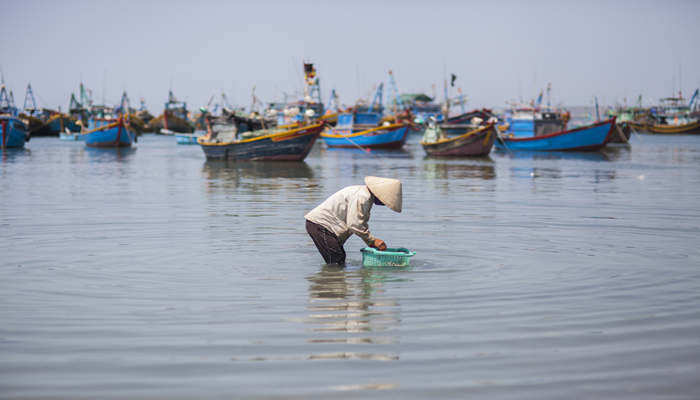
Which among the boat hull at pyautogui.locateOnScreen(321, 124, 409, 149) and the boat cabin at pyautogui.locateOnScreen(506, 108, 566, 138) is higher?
the boat cabin at pyautogui.locateOnScreen(506, 108, 566, 138)

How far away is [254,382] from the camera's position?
4.77 m

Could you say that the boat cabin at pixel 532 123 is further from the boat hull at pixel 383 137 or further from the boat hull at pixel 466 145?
the boat hull at pixel 466 145

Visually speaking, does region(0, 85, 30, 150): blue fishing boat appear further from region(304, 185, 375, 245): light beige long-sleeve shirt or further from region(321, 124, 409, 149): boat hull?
region(304, 185, 375, 245): light beige long-sleeve shirt

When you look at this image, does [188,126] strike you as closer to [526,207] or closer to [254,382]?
[526,207]

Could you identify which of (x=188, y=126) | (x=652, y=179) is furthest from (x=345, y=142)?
(x=188, y=126)

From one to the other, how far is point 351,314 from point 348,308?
233mm

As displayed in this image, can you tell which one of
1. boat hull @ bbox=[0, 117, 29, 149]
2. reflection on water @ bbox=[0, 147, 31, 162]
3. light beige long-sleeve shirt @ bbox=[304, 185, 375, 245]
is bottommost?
reflection on water @ bbox=[0, 147, 31, 162]

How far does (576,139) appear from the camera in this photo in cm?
4988

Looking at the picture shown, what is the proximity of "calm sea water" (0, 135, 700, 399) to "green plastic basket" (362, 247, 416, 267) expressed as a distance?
0.12 m

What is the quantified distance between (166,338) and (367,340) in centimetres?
150

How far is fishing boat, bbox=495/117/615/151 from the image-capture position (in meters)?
49.6

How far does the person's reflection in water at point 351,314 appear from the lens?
5494 mm

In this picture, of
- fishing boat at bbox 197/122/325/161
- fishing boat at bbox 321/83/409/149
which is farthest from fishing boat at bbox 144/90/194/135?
fishing boat at bbox 197/122/325/161

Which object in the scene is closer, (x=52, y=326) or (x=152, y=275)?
(x=52, y=326)
